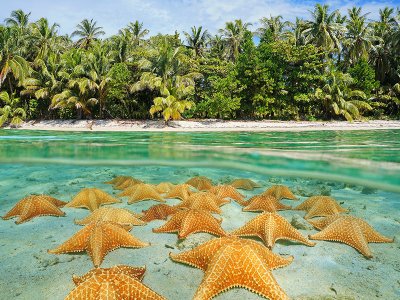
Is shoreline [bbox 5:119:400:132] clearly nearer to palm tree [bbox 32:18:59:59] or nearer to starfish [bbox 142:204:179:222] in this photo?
palm tree [bbox 32:18:59:59]

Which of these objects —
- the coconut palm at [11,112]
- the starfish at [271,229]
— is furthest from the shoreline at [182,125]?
the starfish at [271,229]

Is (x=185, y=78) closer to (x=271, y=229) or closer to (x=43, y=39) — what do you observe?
(x=43, y=39)

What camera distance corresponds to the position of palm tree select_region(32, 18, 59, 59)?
3847 cm

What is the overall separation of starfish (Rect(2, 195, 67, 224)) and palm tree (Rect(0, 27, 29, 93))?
3120 cm

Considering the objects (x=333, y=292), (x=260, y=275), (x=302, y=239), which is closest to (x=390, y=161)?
(x=302, y=239)

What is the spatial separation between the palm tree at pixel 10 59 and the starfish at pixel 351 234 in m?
34.5

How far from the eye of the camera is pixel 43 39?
3881 centimetres

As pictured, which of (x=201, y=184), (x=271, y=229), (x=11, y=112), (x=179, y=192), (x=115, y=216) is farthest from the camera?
(x=11, y=112)

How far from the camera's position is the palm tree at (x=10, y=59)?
31.6 meters

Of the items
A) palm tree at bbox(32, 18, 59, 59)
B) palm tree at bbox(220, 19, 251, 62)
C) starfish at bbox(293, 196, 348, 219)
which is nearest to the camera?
starfish at bbox(293, 196, 348, 219)

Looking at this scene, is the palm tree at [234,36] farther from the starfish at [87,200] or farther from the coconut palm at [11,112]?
the starfish at [87,200]

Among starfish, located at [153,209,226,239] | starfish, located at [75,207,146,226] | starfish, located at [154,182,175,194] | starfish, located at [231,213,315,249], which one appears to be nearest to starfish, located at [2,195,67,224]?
starfish, located at [75,207,146,226]

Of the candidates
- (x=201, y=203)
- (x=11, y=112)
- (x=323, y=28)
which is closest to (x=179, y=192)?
(x=201, y=203)

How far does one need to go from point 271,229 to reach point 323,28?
41535 millimetres
